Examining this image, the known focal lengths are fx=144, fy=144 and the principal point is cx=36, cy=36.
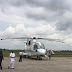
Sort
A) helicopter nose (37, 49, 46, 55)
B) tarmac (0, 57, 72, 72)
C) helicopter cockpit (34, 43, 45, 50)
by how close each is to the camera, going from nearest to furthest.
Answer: tarmac (0, 57, 72, 72), helicopter nose (37, 49, 46, 55), helicopter cockpit (34, 43, 45, 50)

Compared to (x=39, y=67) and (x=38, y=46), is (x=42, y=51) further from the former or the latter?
(x=39, y=67)

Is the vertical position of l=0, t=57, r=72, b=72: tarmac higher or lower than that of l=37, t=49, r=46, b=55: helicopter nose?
lower

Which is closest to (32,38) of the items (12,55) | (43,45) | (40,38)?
(40,38)

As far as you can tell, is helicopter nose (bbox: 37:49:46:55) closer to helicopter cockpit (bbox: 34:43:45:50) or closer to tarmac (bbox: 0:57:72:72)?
helicopter cockpit (bbox: 34:43:45:50)

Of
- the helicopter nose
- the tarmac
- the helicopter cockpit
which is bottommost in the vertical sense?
the tarmac

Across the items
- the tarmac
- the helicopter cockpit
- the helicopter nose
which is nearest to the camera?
the tarmac

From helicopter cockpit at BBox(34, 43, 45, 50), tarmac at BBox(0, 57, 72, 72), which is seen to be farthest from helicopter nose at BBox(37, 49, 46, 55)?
tarmac at BBox(0, 57, 72, 72)

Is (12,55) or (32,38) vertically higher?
(32,38)

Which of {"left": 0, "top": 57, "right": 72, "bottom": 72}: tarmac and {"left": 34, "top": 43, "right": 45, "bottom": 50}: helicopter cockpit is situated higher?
{"left": 34, "top": 43, "right": 45, "bottom": 50}: helicopter cockpit

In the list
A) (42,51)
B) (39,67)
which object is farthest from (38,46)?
(39,67)

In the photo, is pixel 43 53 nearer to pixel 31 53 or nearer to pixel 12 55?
pixel 31 53

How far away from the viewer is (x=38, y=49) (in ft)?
82.4

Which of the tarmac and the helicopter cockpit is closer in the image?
the tarmac

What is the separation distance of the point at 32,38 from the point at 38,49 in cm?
453
